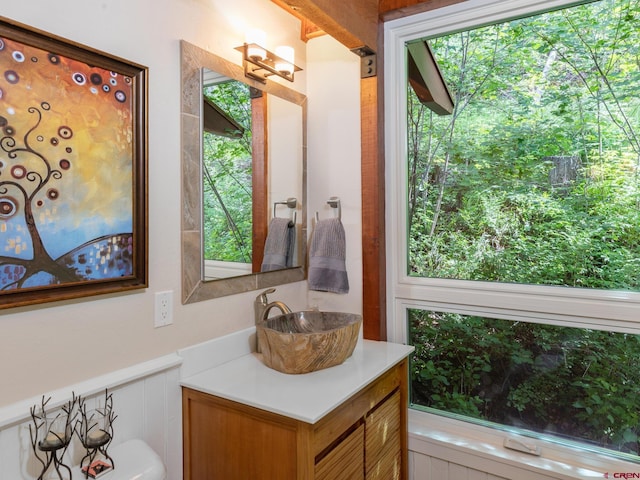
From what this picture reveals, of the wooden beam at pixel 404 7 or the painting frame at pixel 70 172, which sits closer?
the painting frame at pixel 70 172

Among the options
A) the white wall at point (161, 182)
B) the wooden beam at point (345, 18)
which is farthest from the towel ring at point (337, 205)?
the wooden beam at point (345, 18)

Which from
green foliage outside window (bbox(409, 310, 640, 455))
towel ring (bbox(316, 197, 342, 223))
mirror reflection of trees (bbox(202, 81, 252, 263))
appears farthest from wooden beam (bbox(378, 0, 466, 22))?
green foliage outside window (bbox(409, 310, 640, 455))

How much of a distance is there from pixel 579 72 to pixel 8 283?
2091 mm

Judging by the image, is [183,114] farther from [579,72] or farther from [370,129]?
[579,72]

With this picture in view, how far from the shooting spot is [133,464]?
46.4 inches

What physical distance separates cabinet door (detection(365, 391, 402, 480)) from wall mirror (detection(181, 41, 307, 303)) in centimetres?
74

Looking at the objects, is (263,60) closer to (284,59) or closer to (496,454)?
(284,59)

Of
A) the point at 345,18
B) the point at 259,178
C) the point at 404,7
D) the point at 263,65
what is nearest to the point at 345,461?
the point at 259,178

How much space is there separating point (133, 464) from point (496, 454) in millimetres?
1381

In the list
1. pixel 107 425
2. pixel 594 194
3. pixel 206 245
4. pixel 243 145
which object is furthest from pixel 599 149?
pixel 107 425

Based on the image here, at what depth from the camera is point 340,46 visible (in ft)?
7.11

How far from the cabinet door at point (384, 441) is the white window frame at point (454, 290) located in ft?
0.53

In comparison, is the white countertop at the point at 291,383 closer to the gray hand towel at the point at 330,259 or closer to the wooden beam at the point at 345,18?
the gray hand towel at the point at 330,259

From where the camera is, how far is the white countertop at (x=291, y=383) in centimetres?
127
